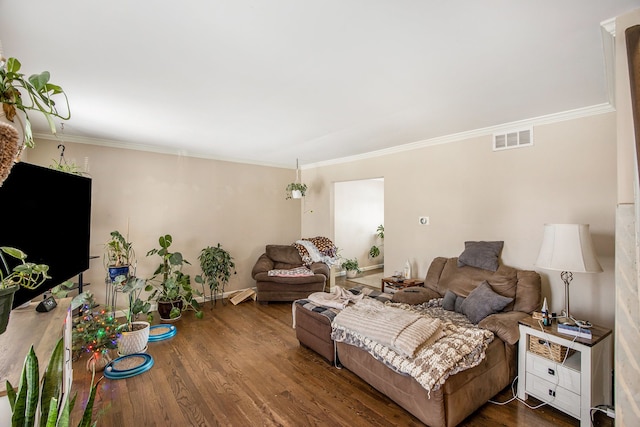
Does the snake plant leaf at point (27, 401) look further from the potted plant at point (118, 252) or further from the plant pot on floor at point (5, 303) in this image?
the potted plant at point (118, 252)

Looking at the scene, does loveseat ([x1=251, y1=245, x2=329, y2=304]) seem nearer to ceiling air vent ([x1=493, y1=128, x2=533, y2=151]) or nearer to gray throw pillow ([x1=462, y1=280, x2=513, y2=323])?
gray throw pillow ([x1=462, y1=280, x2=513, y2=323])

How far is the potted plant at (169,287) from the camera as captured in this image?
3.99m

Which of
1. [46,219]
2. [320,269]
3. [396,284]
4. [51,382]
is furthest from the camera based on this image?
[320,269]

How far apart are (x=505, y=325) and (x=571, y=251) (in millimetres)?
763

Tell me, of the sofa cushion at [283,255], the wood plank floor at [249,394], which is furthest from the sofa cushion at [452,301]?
the sofa cushion at [283,255]

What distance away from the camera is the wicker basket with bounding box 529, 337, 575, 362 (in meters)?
2.14

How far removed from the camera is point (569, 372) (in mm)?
2098

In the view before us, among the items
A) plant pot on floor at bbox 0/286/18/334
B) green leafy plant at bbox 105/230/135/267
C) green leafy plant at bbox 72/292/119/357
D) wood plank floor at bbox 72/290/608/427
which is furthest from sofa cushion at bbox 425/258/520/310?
green leafy plant at bbox 105/230/135/267

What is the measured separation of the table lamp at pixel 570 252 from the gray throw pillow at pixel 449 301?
91 centimetres

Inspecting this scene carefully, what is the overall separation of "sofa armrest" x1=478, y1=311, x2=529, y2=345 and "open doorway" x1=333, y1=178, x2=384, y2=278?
3800 mm

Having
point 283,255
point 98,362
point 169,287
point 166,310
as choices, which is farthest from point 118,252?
point 283,255

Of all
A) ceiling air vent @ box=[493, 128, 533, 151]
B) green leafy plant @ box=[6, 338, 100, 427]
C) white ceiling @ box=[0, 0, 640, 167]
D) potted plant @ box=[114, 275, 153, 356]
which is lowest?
potted plant @ box=[114, 275, 153, 356]

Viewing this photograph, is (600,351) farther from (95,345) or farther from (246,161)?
(246,161)

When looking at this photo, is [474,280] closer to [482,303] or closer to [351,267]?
[482,303]
